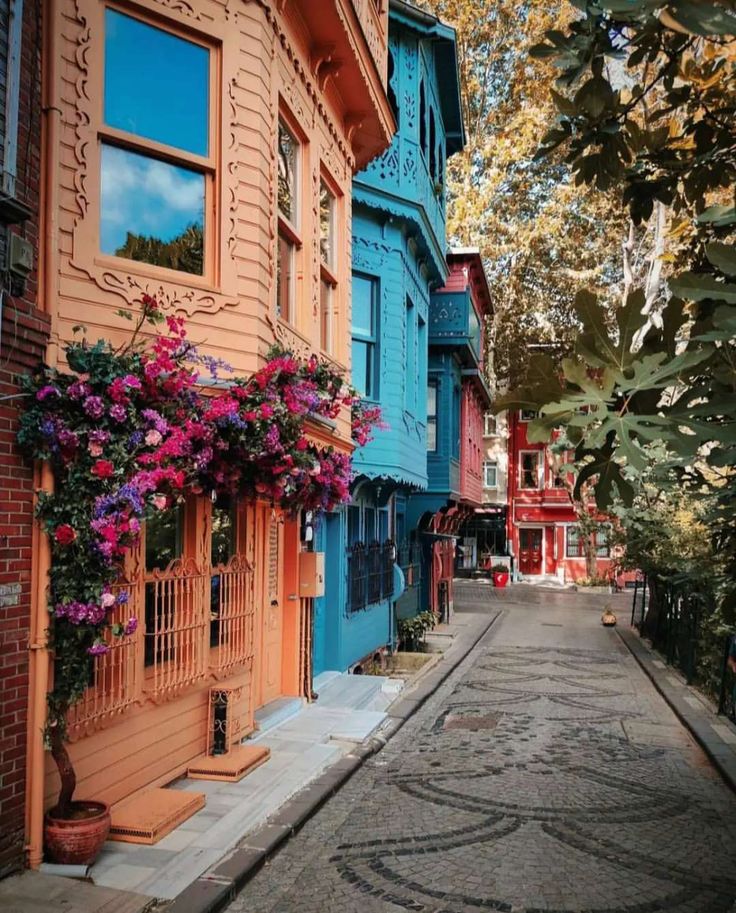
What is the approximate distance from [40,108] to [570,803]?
6.71 m

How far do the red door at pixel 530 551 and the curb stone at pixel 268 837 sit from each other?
3550 cm

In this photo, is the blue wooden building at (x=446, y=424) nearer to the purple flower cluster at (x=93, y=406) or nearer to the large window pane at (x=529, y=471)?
the purple flower cluster at (x=93, y=406)

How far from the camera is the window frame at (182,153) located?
6367 mm

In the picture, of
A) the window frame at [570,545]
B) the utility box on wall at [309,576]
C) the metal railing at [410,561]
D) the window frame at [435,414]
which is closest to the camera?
the utility box on wall at [309,576]

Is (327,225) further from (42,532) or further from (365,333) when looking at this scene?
(42,532)

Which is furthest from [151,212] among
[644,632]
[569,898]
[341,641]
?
[644,632]

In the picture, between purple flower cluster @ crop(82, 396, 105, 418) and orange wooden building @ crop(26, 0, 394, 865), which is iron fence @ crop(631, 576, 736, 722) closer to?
orange wooden building @ crop(26, 0, 394, 865)

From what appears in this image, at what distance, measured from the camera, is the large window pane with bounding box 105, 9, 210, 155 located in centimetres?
652

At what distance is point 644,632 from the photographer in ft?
69.9

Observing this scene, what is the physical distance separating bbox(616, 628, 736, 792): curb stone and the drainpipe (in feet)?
20.4

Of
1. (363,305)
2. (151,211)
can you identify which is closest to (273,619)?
(151,211)

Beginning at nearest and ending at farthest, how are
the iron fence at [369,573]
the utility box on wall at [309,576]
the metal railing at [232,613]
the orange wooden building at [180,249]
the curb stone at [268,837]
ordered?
the curb stone at [268,837] → the orange wooden building at [180,249] → the metal railing at [232,613] → the utility box on wall at [309,576] → the iron fence at [369,573]

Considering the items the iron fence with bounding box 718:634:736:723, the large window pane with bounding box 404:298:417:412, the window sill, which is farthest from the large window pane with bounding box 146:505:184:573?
the large window pane with bounding box 404:298:417:412

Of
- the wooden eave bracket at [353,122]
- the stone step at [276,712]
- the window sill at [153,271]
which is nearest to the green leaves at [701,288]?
the window sill at [153,271]
